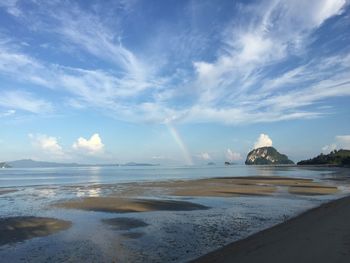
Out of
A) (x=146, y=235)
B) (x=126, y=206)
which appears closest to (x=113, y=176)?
(x=126, y=206)

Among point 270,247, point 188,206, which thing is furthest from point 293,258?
point 188,206

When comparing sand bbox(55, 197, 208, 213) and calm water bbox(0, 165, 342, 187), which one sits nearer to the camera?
sand bbox(55, 197, 208, 213)

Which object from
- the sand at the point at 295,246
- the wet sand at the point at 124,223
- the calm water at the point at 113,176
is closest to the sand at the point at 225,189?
the wet sand at the point at 124,223

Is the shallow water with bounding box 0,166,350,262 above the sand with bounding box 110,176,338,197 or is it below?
below

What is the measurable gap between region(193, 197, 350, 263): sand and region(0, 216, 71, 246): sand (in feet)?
28.3

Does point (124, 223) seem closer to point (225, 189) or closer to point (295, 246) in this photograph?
point (295, 246)

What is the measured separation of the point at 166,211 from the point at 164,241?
374 inches

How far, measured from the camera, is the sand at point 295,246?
11406 mm

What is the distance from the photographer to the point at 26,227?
1961 centimetres

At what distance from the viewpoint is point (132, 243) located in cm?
1591

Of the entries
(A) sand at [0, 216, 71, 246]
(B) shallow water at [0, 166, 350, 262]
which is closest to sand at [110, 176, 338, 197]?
(B) shallow water at [0, 166, 350, 262]

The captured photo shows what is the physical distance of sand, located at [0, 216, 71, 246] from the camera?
56.7 feet

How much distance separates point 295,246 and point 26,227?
1315cm

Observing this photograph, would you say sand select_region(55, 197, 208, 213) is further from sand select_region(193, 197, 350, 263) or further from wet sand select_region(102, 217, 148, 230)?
sand select_region(193, 197, 350, 263)
